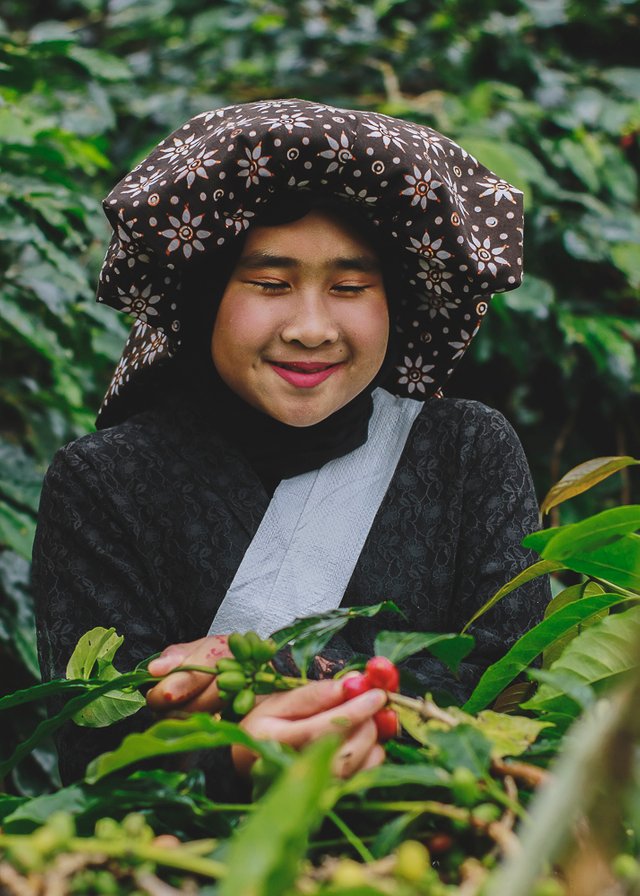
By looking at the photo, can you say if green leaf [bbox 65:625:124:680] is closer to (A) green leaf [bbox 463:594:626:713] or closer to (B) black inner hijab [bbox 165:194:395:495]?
(A) green leaf [bbox 463:594:626:713]

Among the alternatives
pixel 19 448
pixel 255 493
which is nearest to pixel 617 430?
pixel 19 448

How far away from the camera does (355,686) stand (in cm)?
84

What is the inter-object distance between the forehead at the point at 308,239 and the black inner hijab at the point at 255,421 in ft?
0.21

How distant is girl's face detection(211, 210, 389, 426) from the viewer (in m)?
1.34

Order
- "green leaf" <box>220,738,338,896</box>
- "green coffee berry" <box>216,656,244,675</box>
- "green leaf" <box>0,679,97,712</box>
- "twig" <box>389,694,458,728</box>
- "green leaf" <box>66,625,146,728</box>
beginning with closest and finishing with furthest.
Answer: "green leaf" <box>220,738,338,896</box>, "twig" <box>389,694,458,728</box>, "green coffee berry" <box>216,656,244,675</box>, "green leaf" <box>0,679,97,712</box>, "green leaf" <box>66,625,146,728</box>

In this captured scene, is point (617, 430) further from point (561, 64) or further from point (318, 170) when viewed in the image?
point (318, 170)

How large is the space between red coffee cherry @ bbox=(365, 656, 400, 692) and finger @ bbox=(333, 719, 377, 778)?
0.09 ft

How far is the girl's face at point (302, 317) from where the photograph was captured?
134cm

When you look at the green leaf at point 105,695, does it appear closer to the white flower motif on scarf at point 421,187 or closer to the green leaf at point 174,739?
the green leaf at point 174,739

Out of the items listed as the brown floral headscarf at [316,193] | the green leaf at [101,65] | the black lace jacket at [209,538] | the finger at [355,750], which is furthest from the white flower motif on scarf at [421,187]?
the green leaf at [101,65]

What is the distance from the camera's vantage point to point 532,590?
138 centimetres

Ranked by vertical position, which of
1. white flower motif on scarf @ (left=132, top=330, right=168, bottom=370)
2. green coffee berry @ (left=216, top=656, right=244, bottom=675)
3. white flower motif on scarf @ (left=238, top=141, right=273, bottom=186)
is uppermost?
white flower motif on scarf @ (left=238, top=141, right=273, bottom=186)

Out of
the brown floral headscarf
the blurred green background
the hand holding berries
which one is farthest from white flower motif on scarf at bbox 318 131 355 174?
the blurred green background

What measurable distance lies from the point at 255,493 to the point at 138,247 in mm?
339
